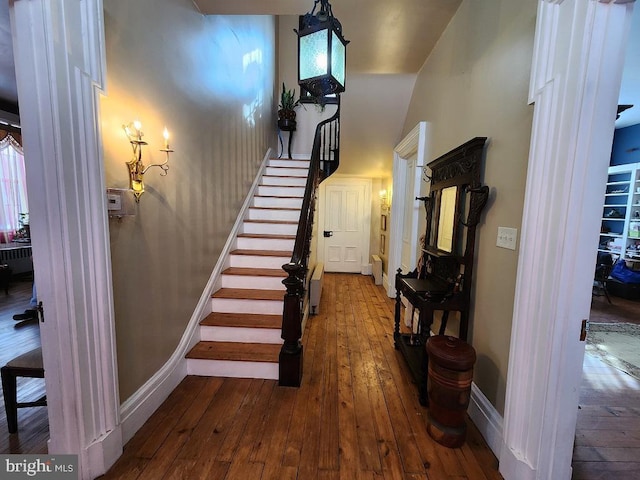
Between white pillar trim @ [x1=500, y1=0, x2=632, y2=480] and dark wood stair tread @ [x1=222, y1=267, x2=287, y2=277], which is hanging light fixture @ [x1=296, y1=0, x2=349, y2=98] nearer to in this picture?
white pillar trim @ [x1=500, y1=0, x2=632, y2=480]

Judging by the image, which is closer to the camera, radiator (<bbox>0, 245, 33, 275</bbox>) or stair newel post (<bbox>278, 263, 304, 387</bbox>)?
stair newel post (<bbox>278, 263, 304, 387</bbox>)

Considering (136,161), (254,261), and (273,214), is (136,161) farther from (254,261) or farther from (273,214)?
(273,214)

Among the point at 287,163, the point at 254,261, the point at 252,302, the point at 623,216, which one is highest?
the point at 287,163

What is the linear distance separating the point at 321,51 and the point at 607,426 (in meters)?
2.97

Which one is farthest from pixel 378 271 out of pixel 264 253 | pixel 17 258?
pixel 17 258

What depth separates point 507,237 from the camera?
5.17ft

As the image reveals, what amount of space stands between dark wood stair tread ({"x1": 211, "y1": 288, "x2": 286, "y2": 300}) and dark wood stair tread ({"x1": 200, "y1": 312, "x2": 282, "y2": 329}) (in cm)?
16

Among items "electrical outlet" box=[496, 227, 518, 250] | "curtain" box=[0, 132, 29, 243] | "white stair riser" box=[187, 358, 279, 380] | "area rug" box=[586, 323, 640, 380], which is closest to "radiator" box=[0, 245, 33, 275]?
"curtain" box=[0, 132, 29, 243]

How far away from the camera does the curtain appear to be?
4930 millimetres

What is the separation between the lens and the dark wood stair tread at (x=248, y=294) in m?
2.65

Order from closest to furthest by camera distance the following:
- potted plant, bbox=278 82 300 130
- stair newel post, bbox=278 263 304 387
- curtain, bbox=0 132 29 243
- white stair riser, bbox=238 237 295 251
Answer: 1. stair newel post, bbox=278 263 304 387
2. white stair riser, bbox=238 237 295 251
3. curtain, bbox=0 132 29 243
4. potted plant, bbox=278 82 300 130

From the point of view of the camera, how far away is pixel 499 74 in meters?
1.72

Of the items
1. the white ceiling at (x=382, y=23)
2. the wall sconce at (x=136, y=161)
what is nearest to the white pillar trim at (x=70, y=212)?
the wall sconce at (x=136, y=161)

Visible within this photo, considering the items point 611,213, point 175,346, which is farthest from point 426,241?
point 611,213
